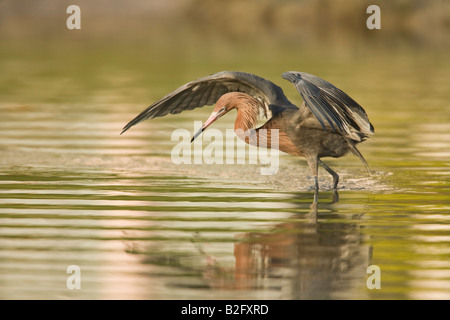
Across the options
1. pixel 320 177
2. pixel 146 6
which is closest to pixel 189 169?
pixel 320 177

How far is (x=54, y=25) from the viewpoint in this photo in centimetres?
4084

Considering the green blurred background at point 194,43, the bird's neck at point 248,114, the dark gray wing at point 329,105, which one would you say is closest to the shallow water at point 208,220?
the bird's neck at point 248,114

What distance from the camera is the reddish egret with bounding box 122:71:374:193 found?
9.22 meters

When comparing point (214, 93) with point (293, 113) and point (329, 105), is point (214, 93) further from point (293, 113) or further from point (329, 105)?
point (329, 105)

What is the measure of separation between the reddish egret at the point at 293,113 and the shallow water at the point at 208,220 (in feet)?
1.47

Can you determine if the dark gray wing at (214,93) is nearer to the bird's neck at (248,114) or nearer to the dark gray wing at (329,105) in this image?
the bird's neck at (248,114)

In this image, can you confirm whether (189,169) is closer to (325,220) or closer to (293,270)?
(325,220)

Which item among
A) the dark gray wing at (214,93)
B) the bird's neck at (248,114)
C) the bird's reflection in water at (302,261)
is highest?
the dark gray wing at (214,93)

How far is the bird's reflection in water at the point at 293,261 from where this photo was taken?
6715mm

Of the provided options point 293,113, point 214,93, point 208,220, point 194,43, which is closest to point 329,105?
point 293,113

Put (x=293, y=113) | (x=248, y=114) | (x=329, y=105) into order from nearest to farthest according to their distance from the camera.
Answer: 1. (x=329, y=105)
2. (x=293, y=113)
3. (x=248, y=114)

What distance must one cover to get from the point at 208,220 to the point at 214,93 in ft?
7.61

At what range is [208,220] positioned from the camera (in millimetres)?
8664

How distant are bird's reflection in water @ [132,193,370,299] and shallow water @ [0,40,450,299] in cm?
1
